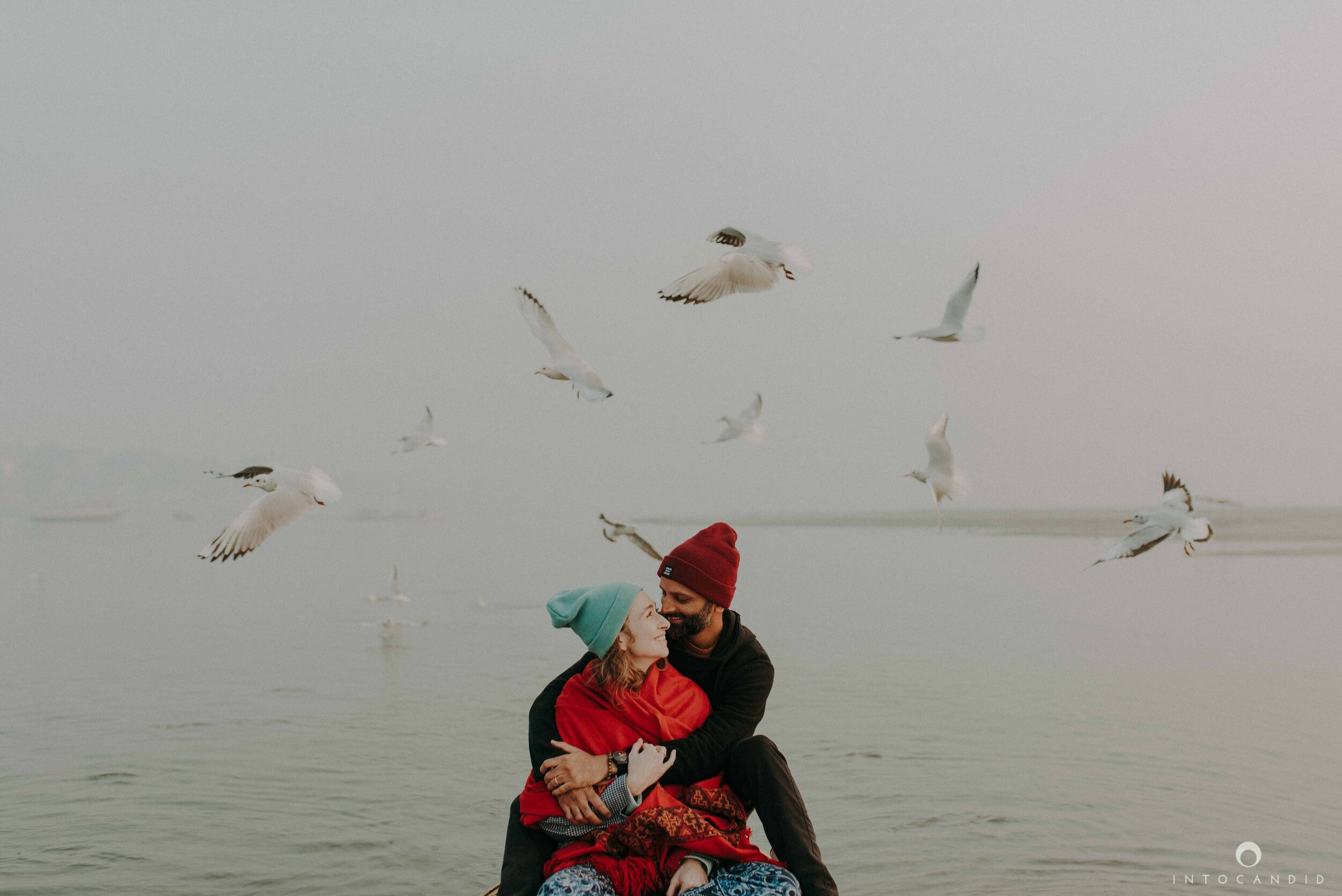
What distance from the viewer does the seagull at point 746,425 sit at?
30.9 feet

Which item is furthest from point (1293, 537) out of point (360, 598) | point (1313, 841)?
point (1313, 841)

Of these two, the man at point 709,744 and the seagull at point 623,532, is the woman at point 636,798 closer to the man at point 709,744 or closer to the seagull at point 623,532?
the man at point 709,744

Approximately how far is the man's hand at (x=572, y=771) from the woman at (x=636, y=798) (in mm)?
48

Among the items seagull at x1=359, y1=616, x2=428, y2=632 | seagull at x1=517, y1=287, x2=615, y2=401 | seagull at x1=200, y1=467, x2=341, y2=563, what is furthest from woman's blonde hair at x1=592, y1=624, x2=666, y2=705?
seagull at x1=359, y1=616, x2=428, y2=632

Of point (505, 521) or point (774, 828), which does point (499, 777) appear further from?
point (505, 521)

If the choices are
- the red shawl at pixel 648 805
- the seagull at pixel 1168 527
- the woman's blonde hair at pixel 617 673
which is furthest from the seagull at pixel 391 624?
the woman's blonde hair at pixel 617 673

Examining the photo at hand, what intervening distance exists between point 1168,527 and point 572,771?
2.81 metres

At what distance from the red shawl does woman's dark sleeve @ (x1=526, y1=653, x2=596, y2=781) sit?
25 millimetres

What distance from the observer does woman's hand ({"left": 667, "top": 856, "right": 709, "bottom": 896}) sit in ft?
9.82

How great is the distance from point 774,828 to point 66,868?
12.2 ft

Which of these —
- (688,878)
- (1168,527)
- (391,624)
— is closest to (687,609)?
(688,878)

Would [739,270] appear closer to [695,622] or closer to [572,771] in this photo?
[695,622]

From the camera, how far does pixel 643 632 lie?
10.2ft

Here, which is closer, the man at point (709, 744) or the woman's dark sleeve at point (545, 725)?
the man at point (709, 744)
